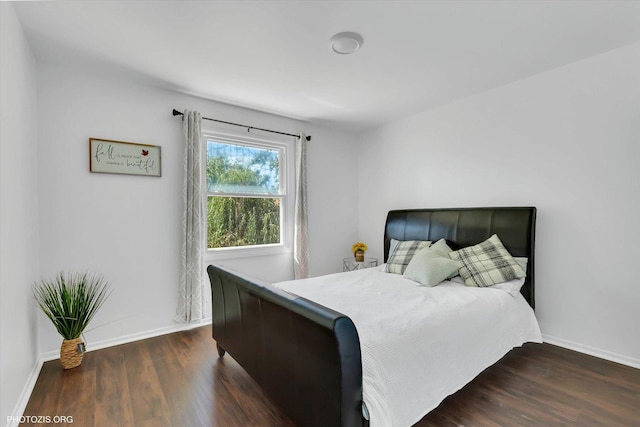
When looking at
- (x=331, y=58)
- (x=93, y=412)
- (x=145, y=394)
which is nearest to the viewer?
(x=93, y=412)

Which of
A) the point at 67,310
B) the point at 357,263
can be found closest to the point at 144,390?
the point at 67,310

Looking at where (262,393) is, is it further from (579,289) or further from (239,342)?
(579,289)

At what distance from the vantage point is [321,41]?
225cm

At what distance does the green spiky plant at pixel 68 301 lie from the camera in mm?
2322

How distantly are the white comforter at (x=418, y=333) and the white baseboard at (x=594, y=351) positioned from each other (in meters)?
0.35

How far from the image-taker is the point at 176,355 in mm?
2574

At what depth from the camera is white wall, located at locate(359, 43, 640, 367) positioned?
2.38 m

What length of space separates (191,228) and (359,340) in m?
2.31

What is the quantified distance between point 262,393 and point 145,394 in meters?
0.78

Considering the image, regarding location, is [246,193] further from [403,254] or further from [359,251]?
[403,254]

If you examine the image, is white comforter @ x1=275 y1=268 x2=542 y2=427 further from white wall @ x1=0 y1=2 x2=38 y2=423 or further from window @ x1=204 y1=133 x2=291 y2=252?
white wall @ x1=0 y1=2 x2=38 y2=423

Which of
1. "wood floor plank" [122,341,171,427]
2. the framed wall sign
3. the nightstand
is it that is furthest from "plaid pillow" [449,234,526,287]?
the framed wall sign

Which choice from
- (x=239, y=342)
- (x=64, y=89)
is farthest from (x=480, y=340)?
(x=64, y=89)

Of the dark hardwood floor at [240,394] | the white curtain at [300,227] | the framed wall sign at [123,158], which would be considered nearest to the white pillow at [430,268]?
the dark hardwood floor at [240,394]
